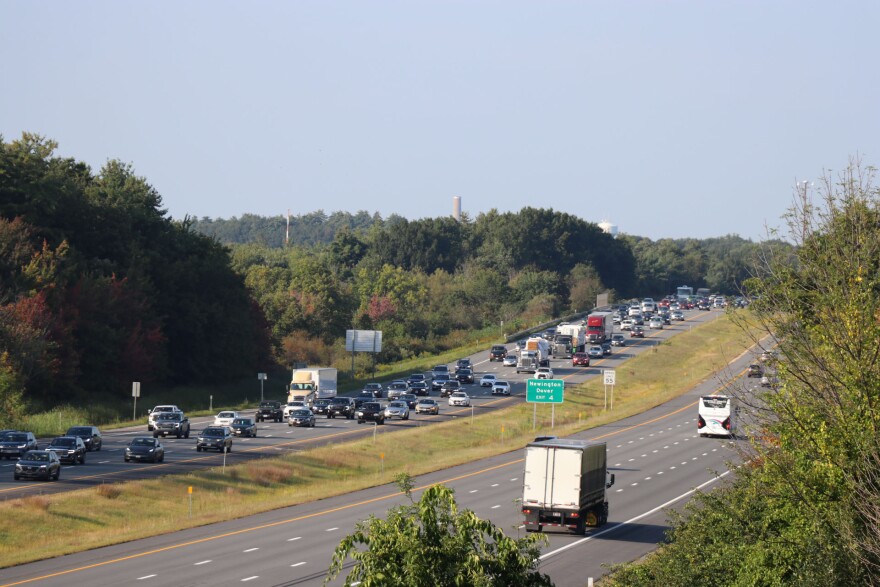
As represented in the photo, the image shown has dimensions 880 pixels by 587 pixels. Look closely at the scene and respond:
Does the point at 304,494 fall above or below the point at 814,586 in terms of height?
below

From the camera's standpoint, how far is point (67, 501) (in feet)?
137

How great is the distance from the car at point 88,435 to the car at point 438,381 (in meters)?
43.3

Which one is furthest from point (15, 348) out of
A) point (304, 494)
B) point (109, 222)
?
point (304, 494)

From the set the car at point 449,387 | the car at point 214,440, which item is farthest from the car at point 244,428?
the car at point 449,387

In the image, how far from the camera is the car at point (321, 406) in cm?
8369

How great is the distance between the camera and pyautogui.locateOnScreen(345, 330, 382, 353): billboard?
11575cm

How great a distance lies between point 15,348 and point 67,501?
3330cm

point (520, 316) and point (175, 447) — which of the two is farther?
point (520, 316)

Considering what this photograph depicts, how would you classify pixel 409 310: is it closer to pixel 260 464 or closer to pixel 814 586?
pixel 260 464

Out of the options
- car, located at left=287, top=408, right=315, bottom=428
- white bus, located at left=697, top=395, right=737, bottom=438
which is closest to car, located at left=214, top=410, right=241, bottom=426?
car, located at left=287, top=408, right=315, bottom=428

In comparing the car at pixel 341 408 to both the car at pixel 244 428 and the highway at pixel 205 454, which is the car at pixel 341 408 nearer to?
the highway at pixel 205 454

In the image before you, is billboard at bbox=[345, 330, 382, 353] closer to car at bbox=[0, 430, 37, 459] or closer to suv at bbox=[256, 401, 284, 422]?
suv at bbox=[256, 401, 284, 422]

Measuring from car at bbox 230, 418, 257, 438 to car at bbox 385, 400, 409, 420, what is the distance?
11760 mm

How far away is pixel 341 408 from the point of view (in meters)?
82.0
